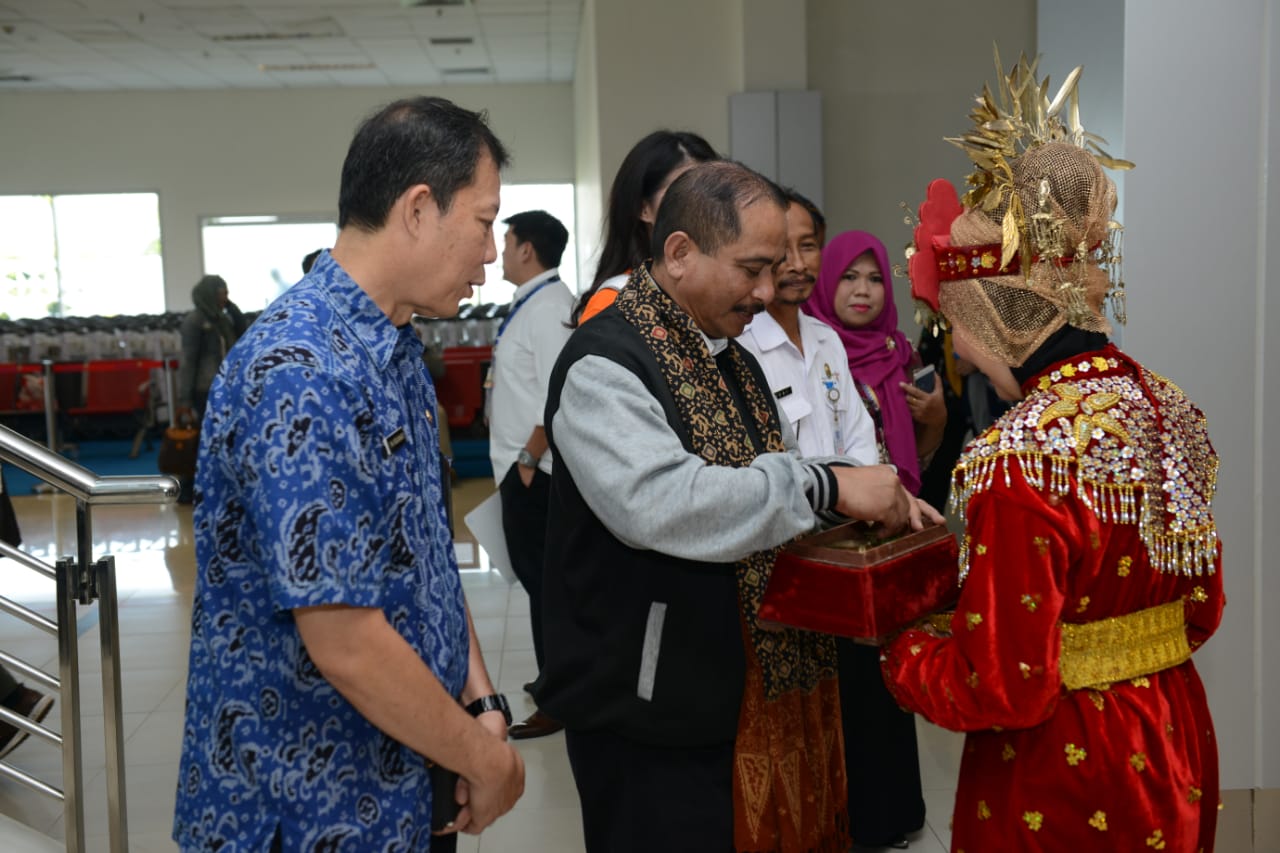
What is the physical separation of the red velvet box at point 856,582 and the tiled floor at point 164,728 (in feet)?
5.05

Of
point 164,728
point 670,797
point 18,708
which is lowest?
point 164,728

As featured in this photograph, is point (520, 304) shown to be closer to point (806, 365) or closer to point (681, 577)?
point (806, 365)

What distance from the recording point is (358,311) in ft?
4.31

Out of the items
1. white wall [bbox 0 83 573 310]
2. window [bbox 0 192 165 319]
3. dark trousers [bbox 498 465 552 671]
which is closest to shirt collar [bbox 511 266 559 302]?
dark trousers [bbox 498 465 552 671]

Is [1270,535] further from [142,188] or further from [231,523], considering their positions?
[142,188]

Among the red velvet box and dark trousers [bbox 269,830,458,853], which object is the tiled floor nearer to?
dark trousers [bbox 269,830,458,853]

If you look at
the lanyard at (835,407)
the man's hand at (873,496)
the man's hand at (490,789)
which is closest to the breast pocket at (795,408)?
the lanyard at (835,407)

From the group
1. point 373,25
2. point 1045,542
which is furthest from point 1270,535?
point 373,25

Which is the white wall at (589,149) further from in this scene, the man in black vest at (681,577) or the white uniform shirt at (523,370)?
the man in black vest at (681,577)

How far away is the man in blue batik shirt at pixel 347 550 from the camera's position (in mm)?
1171

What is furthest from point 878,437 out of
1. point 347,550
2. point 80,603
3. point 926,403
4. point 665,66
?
point 665,66

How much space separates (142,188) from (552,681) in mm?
16385

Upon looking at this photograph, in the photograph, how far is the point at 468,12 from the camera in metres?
11.2

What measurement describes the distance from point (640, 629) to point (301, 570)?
1.98 feet
